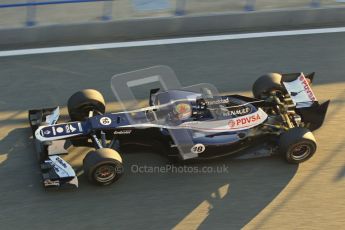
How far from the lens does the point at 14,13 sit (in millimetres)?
10102

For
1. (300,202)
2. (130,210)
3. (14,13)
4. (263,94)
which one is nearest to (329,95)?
(263,94)

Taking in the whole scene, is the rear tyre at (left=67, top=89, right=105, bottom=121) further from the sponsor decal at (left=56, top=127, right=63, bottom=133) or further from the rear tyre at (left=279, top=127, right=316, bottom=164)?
the rear tyre at (left=279, top=127, right=316, bottom=164)

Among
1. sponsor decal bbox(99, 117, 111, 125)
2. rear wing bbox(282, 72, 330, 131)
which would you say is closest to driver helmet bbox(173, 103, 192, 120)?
sponsor decal bbox(99, 117, 111, 125)

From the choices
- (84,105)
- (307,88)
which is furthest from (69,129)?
(307,88)

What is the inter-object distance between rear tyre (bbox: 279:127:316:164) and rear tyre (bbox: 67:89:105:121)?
7.98ft

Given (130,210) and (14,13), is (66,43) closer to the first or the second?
(14,13)

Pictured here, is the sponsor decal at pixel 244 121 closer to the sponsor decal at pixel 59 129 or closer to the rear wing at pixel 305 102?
the rear wing at pixel 305 102

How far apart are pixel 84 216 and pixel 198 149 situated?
157 cm

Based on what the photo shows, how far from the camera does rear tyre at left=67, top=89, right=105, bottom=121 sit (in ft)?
24.1

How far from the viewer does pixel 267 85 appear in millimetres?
7734

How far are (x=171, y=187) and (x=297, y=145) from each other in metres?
1.62

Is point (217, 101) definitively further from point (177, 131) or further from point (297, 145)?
point (297, 145)

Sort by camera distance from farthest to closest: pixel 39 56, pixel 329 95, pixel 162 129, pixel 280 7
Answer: pixel 280 7 < pixel 39 56 < pixel 329 95 < pixel 162 129

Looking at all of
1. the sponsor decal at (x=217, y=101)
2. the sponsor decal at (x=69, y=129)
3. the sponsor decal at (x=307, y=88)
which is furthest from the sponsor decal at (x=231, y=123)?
the sponsor decal at (x=69, y=129)
